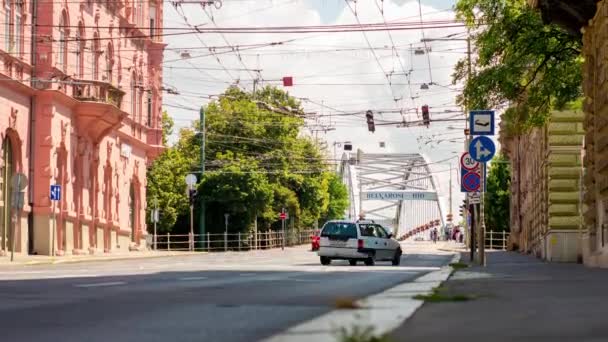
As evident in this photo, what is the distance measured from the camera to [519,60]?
36.1 m

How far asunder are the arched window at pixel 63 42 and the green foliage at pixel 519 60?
21.4 metres

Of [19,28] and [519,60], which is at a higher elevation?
[19,28]

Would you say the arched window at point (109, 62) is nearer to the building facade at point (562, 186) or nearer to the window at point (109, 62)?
the window at point (109, 62)

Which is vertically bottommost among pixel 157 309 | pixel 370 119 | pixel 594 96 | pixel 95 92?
pixel 157 309

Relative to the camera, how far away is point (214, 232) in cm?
9338

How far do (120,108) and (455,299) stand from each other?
4661 centimetres

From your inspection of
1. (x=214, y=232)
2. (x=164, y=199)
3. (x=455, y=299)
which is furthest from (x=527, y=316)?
(x=164, y=199)

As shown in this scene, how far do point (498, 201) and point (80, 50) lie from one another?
6229 cm

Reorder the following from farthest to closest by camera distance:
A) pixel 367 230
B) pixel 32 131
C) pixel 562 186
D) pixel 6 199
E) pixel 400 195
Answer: pixel 400 195, pixel 32 131, pixel 6 199, pixel 367 230, pixel 562 186

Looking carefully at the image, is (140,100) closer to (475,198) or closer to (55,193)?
(55,193)

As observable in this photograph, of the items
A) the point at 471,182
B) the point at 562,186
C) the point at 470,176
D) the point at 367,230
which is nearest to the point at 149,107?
the point at 367,230

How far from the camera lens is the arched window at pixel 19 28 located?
49906 millimetres

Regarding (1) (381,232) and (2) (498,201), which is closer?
(1) (381,232)

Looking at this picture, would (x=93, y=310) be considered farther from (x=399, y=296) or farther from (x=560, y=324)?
(x=560, y=324)
